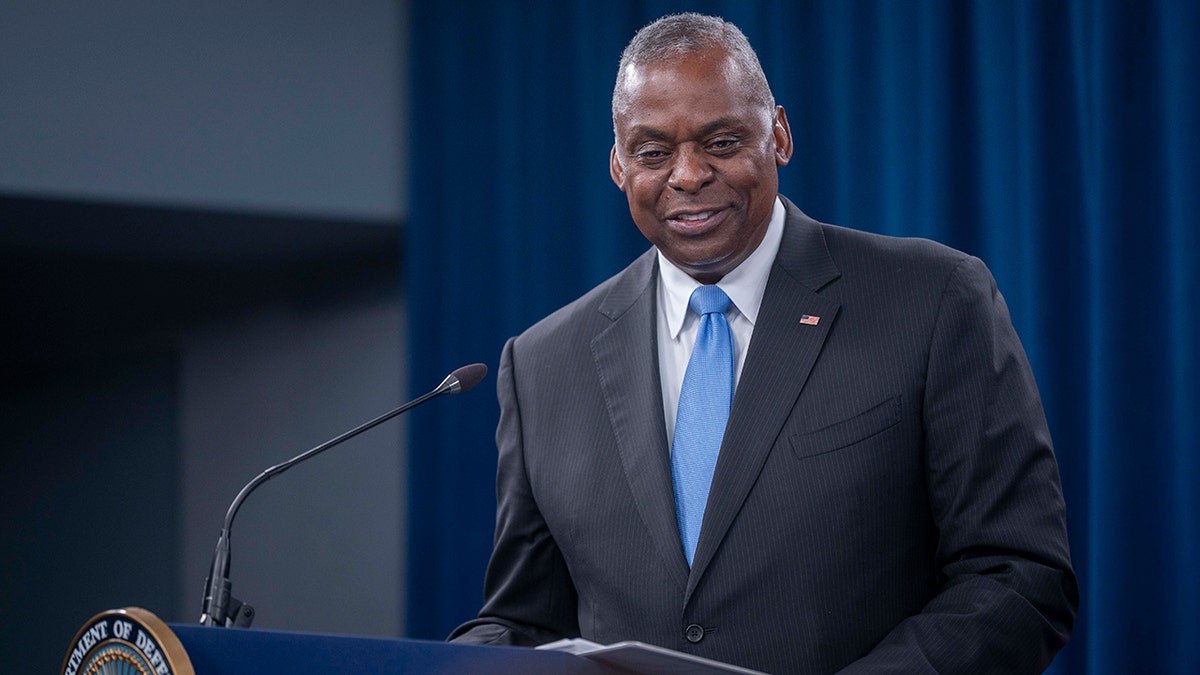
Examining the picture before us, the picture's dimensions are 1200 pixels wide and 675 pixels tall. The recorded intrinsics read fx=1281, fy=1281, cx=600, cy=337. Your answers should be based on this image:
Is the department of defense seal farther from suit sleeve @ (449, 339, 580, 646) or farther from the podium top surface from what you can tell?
suit sleeve @ (449, 339, 580, 646)

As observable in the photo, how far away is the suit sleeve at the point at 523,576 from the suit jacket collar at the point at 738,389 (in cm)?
20

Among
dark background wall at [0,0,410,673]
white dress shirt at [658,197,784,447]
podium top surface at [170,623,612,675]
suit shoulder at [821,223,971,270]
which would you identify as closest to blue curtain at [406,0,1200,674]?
dark background wall at [0,0,410,673]

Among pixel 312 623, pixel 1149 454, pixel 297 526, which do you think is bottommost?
pixel 312 623

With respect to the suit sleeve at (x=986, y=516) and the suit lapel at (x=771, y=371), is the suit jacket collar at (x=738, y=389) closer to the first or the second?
the suit lapel at (x=771, y=371)

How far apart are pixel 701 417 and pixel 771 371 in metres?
0.12

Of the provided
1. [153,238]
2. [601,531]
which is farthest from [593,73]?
[601,531]

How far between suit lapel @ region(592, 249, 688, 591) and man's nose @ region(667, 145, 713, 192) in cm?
24

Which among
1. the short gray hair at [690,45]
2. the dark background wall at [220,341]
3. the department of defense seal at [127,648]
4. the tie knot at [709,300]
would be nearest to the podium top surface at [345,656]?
the department of defense seal at [127,648]

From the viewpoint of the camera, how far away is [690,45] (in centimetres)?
172

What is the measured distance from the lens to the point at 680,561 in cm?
167

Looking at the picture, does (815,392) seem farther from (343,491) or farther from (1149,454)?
(343,491)

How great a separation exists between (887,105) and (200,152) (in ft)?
6.19

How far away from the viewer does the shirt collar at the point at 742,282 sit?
1804mm

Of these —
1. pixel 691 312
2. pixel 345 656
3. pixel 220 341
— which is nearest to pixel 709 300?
pixel 691 312
